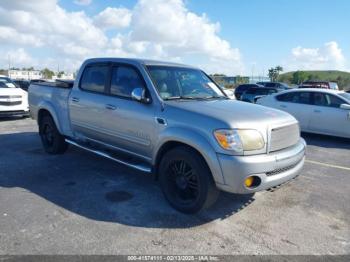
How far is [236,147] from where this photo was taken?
365cm

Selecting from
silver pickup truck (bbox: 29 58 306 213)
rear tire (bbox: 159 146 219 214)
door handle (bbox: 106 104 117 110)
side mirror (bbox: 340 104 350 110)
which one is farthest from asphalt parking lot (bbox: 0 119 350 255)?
side mirror (bbox: 340 104 350 110)

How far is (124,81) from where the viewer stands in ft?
16.6

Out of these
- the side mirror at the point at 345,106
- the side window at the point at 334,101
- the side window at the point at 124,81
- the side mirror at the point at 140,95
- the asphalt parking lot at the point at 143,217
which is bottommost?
the asphalt parking lot at the point at 143,217

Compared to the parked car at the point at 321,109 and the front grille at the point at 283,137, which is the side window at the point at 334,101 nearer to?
the parked car at the point at 321,109

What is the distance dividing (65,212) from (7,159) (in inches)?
120

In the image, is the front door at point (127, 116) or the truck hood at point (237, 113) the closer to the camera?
the truck hood at point (237, 113)

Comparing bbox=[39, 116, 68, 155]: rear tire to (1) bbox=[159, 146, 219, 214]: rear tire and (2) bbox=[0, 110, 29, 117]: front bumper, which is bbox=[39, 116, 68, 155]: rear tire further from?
(2) bbox=[0, 110, 29, 117]: front bumper

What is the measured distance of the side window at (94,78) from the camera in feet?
17.9

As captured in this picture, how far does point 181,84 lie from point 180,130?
3.89ft

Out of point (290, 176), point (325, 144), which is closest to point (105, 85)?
point (290, 176)

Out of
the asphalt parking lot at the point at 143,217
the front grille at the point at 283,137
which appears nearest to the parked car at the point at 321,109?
the asphalt parking lot at the point at 143,217

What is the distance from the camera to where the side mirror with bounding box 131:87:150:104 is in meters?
4.46

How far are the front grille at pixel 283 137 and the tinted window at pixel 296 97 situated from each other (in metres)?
5.89

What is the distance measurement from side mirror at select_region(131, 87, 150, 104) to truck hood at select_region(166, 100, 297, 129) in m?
0.33
